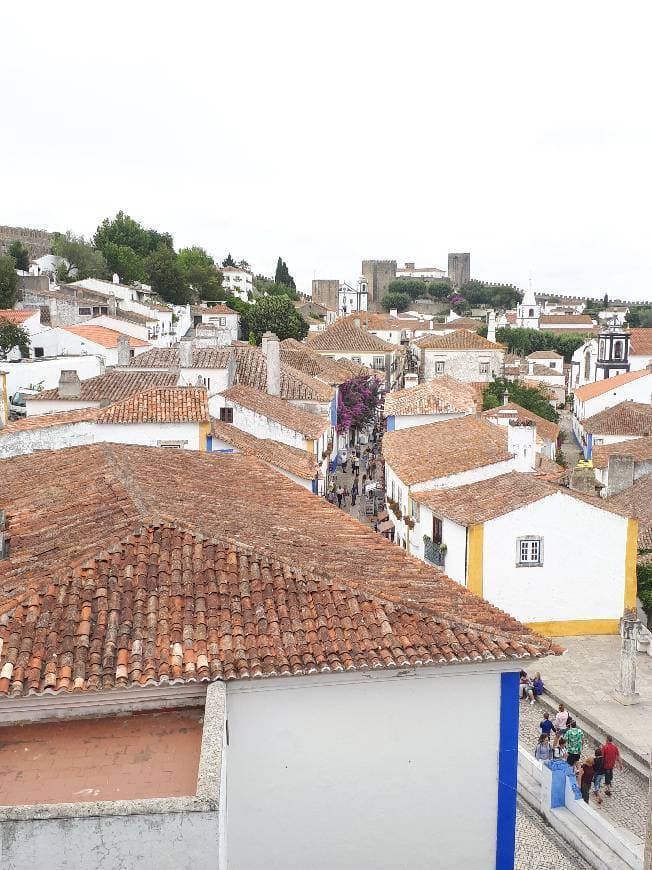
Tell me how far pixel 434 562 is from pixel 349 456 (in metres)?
21.9

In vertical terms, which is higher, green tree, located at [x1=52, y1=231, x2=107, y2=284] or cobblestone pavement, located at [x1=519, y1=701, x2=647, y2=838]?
green tree, located at [x1=52, y1=231, x2=107, y2=284]

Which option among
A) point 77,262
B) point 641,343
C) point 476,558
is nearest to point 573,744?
point 476,558

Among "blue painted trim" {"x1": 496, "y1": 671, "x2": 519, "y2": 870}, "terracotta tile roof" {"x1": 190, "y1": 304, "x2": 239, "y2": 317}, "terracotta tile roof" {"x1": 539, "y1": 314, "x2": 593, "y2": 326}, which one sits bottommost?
"blue painted trim" {"x1": 496, "y1": 671, "x2": 519, "y2": 870}

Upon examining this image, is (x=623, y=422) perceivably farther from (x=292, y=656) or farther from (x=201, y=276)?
(x=201, y=276)

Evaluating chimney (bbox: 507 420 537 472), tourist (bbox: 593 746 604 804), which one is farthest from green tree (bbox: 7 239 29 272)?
tourist (bbox: 593 746 604 804)

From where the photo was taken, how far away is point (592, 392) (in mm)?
53812

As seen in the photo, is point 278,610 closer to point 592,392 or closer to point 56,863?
point 56,863

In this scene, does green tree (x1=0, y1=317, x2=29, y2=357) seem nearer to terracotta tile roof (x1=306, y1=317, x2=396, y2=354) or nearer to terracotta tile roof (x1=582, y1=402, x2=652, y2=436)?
terracotta tile roof (x1=306, y1=317, x2=396, y2=354)

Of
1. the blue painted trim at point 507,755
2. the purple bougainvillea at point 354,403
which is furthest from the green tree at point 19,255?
the blue painted trim at point 507,755

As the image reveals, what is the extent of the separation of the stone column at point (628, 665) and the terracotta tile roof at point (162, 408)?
10924mm

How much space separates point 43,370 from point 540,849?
28213 mm

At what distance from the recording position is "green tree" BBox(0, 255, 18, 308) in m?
A: 54.5

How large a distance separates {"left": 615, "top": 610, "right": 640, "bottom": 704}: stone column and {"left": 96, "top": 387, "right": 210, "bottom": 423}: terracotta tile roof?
35.8ft

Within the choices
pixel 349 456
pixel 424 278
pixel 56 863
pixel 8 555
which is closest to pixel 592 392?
pixel 349 456
